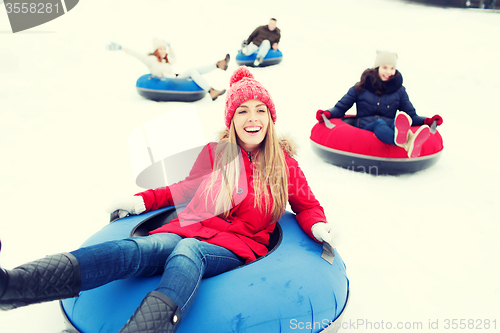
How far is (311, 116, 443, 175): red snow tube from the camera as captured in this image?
3.13m

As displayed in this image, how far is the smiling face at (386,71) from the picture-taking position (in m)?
3.22

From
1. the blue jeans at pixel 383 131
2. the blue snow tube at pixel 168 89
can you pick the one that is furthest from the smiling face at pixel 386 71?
the blue snow tube at pixel 168 89

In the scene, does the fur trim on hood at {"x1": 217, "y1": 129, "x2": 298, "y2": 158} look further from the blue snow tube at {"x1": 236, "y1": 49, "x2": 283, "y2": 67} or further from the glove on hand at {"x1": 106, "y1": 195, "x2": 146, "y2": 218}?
the blue snow tube at {"x1": 236, "y1": 49, "x2": 283, "y2": 67}

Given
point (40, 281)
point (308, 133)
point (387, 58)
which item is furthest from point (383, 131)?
point (40, 281)

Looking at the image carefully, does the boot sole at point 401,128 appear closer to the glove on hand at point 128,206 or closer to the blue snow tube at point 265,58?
the glove on hand at point 128,206

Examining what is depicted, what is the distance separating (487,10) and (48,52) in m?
13.0

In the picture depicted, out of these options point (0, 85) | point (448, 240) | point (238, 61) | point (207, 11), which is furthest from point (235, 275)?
point (207, 11)

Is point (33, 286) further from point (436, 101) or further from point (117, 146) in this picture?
point (436, 101)

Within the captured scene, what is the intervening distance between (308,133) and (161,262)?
361cm

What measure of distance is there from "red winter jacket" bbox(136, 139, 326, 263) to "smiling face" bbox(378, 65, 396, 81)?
195cm

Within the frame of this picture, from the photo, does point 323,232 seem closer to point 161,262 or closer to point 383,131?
point 161,262

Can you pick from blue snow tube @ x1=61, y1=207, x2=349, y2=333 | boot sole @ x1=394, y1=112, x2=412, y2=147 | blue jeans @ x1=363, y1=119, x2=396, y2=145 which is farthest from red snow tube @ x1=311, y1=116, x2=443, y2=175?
blue snow tube @ x1=61, y1=207, x2=349, y2=333

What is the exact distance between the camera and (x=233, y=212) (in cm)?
166

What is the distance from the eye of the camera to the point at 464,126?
5113 millimetres
